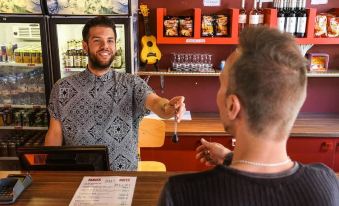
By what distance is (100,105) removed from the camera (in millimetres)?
2064

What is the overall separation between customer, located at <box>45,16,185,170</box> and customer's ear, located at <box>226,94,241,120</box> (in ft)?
3.98

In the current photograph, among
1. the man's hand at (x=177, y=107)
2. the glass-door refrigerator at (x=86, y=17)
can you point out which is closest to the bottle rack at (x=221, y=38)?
the glass-door refrigerator at (x=86, y=17)

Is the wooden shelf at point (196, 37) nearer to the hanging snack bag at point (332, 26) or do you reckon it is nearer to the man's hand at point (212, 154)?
the hanging snack bag at point (332, 26)

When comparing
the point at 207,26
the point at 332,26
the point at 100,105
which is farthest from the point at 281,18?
the point at 100,105

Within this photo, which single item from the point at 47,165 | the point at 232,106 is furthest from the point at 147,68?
the point at 232,106

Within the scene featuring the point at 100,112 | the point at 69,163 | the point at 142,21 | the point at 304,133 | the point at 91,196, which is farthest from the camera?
the point at 142,21

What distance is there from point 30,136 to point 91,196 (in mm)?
2657

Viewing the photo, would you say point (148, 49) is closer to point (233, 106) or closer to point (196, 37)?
point (196, 37)

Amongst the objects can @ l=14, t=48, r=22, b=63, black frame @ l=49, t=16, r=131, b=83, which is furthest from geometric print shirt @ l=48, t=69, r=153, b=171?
can @ l=14, t=48, r=22, b=63

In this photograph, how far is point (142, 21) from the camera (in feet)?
11.6

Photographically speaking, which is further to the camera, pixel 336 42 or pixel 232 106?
pixel 336 42

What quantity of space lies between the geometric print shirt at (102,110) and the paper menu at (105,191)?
24.3 inches

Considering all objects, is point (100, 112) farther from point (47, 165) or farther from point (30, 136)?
point (30, 136)

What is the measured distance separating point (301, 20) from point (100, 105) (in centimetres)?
217
